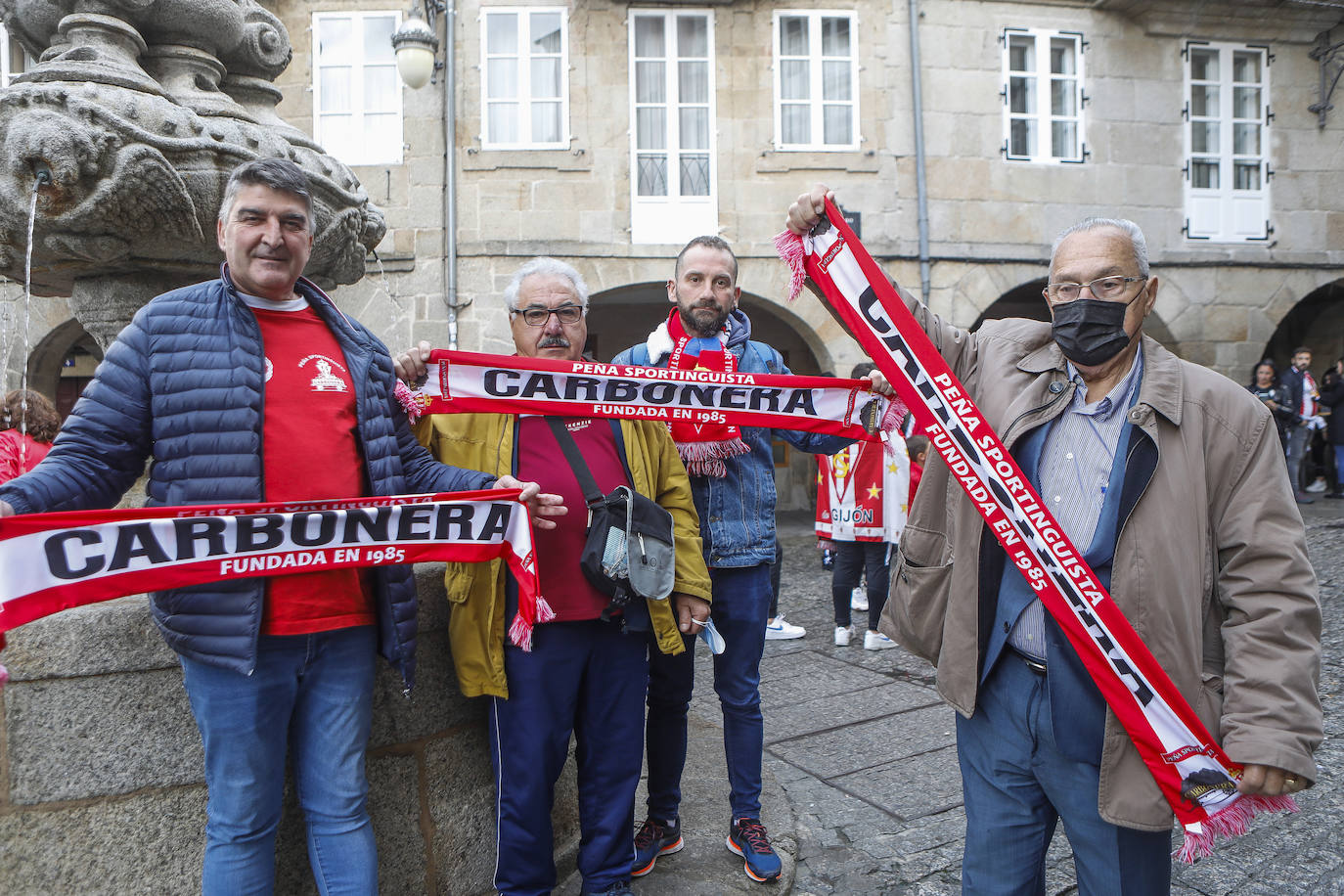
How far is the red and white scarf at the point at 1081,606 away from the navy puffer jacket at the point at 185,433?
1.57 meters

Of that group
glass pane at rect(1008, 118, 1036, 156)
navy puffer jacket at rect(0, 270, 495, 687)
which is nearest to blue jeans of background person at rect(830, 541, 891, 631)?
navy puffer jacket at rect(0, 270, 495, 687)

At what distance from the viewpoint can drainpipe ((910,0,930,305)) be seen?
39.8 feet

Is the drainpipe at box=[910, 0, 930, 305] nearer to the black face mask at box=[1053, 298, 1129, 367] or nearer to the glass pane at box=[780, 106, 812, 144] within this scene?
the glass pane at box=[780, 106, 812, 144]

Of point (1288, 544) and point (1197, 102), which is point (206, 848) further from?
point (1197, 102)

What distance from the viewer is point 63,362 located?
12883 mm

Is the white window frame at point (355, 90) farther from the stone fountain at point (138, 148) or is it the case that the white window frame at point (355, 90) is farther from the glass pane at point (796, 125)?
the stone fountain at point (138, 148)

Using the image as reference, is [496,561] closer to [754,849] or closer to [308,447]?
[308,447]

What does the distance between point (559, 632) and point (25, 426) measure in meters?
3.38

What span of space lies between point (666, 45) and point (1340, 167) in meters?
9.48

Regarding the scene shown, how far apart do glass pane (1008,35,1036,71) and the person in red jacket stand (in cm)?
1190

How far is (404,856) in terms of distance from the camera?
8.74 feet

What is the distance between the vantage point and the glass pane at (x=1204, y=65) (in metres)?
13.2

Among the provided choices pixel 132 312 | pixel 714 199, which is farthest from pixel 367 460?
pixel 714 199

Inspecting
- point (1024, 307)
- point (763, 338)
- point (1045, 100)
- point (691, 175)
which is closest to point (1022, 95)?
point (1045, 100)
